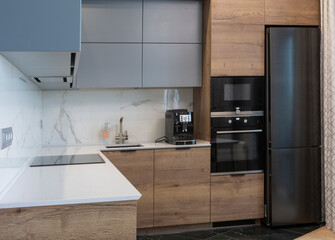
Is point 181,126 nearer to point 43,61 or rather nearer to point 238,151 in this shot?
point 238,151

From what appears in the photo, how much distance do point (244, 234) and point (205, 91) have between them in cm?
141

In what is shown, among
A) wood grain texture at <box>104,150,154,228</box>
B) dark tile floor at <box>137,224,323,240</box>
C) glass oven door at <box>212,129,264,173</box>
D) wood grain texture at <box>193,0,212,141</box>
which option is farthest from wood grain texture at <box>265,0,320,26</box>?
dark tile floor at <box>137,224,323,240</box>

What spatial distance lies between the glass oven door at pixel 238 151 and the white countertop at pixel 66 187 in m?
1.75

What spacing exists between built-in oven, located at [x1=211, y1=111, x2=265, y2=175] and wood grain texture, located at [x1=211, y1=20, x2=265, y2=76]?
0.42 meters

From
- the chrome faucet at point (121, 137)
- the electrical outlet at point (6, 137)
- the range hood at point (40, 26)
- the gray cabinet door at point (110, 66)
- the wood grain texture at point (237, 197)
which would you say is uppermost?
the gray cabinet door at point (110, 66)

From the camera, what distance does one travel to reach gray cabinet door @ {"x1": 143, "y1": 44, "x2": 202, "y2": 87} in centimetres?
390

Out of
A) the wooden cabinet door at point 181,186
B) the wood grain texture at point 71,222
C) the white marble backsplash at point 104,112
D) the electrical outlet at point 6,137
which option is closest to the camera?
the wood grain texture at point 71,222

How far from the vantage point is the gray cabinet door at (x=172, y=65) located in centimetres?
390

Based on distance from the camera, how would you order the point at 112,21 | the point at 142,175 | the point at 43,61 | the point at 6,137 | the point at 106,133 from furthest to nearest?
1. the point at 106,133
2. the point at 112,21
3. the point at 142,175
4. the point at 43,61
5. the point at 6,137

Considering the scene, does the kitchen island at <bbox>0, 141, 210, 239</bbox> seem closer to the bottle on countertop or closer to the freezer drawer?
the bottle on countertop

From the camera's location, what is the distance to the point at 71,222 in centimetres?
152

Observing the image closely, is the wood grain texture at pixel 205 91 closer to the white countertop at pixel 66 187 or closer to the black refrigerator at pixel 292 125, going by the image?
the black refrigerator at pixel 292 125

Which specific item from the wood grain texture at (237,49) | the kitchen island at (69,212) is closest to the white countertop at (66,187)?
the kitchen island at (69,212)

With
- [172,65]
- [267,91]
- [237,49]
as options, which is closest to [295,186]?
[267,91]
